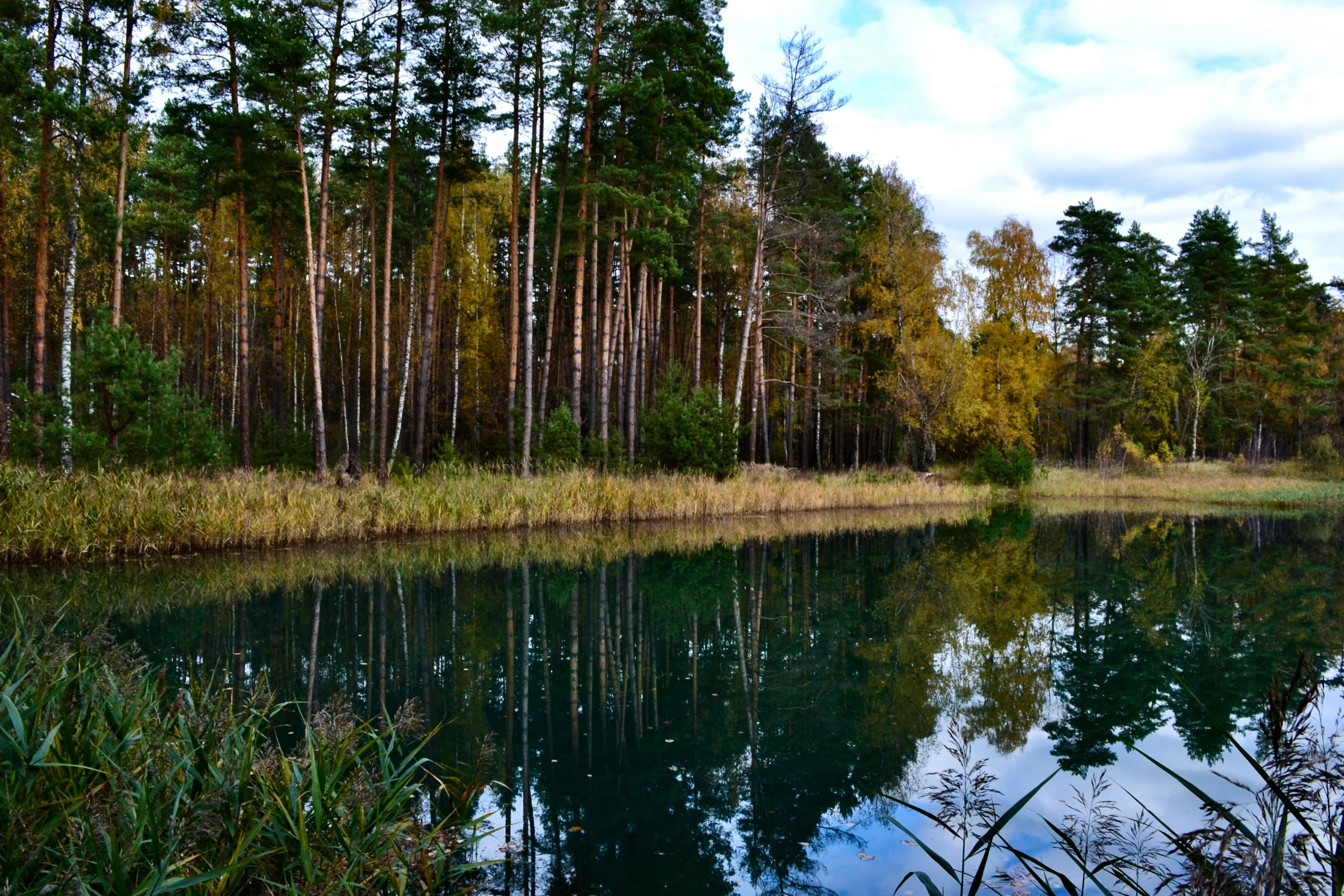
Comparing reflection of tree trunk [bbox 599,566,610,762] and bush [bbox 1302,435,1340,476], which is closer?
reflection of tree trunk [bbox 599,566,610,762]

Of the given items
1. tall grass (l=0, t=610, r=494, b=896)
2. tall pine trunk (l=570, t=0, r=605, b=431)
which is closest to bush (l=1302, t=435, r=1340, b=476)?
tall pine trunk (l=570, t=0, r=605, b=431)

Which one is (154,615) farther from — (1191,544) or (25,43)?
(1191,544)

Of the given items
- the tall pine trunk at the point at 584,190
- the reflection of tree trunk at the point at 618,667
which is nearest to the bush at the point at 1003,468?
the tall pine trunk at the point at 584,190

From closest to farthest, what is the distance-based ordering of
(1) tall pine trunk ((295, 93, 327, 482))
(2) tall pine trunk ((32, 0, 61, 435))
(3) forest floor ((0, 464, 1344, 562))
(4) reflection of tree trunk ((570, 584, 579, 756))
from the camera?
1. (4) reflection of tree trunk ((570, 584, 579, 756))
2. (3) forest floor ((0, 464, 1344, 562))
3. (2) tall pine trunk ((32, 0, 61, 435))
4. (1) tall pine trunk ((295, 93, 327, 482))

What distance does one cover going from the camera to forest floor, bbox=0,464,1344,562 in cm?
1099

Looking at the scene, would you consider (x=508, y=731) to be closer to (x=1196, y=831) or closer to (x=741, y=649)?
(x=741, y=649)

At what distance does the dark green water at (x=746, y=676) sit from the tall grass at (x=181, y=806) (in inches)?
32.4

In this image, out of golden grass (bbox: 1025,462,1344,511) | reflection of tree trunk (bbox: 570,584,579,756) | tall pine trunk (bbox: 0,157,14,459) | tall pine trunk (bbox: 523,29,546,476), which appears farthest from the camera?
golden grass (bbox: 1025,462,1344,511)

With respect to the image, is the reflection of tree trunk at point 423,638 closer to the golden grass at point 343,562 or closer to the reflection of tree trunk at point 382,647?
the reflection of tree trunk at point 382,647

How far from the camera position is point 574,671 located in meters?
6.73

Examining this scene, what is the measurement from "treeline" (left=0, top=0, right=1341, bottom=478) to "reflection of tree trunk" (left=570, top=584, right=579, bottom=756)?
28.5ft

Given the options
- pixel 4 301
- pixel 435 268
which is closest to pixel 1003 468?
pixel 435 268

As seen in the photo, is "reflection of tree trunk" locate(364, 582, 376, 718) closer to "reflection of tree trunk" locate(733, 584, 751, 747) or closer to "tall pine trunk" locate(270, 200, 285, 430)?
"reflection of tree trunk" locate(733, 584, 751, 747)

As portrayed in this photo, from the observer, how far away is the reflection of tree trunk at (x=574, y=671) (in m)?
5.20
